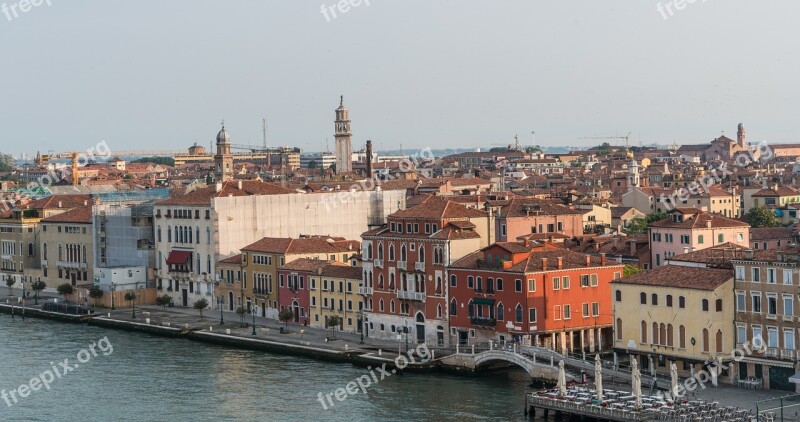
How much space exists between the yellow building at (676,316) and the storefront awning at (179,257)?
16.6 m

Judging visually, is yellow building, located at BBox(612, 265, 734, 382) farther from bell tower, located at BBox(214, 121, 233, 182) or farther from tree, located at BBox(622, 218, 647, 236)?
bell tower, located at BBox(214, 121, 233, 182)

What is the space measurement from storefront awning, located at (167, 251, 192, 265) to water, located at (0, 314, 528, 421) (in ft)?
21.0

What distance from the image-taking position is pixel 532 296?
28.9 metres

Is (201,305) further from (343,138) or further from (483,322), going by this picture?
(343,138)

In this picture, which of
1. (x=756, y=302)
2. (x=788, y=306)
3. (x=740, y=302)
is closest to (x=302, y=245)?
(x=740, y=302)

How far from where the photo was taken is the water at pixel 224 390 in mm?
25672

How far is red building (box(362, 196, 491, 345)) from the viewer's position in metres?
30.9

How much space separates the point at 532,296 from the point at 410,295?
351 centimetres

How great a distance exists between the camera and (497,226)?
37062 mm

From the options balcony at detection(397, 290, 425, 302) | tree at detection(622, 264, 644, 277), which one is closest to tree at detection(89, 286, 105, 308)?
balcony at detection(397, 290, 425, 302)

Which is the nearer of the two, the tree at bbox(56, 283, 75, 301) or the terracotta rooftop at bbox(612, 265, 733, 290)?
the terracotta rooftop at bbox(612, 265, 733, 290)

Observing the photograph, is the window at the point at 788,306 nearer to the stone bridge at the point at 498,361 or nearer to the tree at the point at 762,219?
the stone bridge at the point at 498,361

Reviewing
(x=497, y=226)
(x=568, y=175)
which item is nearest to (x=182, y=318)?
(x=497, y=226)

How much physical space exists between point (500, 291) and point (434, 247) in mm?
2182
